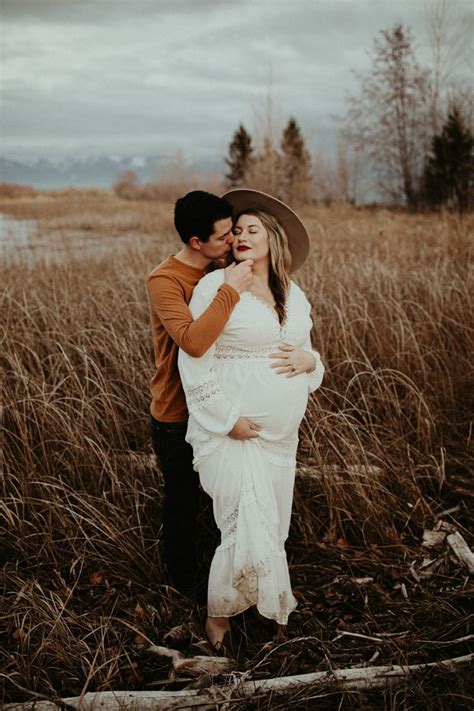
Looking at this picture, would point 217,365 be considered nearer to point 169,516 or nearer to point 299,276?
point 169,516

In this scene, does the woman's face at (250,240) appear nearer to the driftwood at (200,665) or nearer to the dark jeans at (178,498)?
the dark jeans at (178,498)

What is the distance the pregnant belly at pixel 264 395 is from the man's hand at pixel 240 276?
306 mm

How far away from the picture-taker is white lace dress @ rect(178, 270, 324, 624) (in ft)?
6.98

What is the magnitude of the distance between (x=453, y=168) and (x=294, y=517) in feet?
43.8

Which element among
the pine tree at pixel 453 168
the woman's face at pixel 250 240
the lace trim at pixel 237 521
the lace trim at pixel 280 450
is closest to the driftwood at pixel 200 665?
the lace trim at pixel 237 521

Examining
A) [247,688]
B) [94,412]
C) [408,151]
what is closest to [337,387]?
[94,412]

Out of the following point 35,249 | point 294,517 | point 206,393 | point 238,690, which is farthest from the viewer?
point 35,249

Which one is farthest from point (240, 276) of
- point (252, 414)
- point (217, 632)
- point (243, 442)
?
point (217, 632)

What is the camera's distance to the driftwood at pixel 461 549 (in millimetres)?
2664

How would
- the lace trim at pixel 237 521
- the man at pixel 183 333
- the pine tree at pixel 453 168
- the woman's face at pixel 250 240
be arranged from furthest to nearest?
the pine tree at pixel 453 168, the woman's face at pixel 250 240, the lace trim at pixel 237 521, the man at pixel 183 333

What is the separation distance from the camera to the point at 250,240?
2.28 metres

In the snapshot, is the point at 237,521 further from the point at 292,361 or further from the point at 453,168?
the point at 453,168

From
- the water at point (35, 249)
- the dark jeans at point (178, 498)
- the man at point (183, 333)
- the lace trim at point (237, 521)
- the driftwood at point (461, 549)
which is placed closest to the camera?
the man at point (183, 333)

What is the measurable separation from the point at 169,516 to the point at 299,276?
10.6 ft
